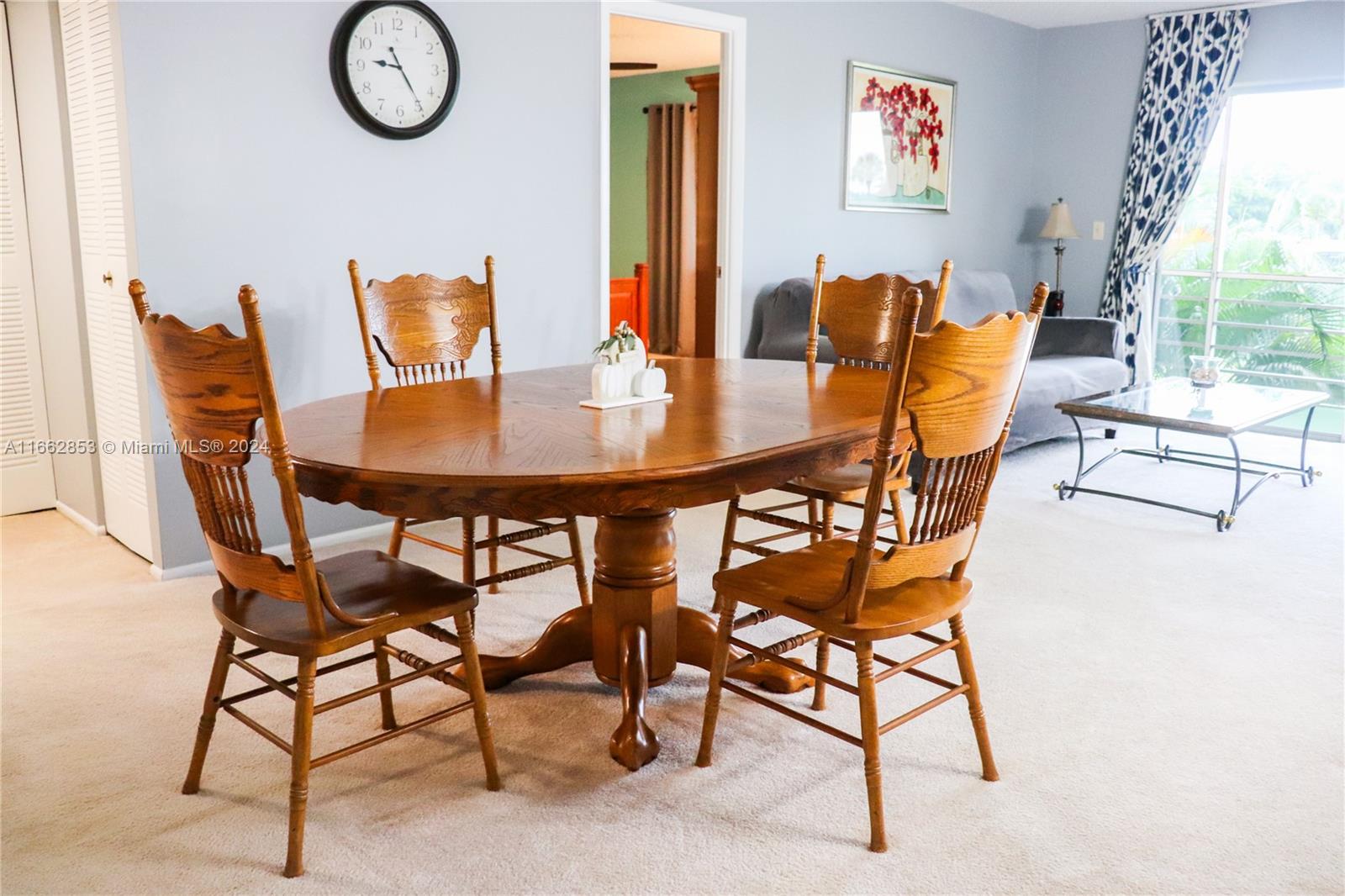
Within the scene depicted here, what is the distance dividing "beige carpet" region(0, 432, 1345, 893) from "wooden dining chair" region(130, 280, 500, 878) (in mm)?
163

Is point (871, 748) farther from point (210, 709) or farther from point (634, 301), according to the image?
point (634, 301)

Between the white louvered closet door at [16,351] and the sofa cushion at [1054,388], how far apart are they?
13.2 feet

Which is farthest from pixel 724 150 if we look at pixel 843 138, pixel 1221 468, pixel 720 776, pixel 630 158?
pixel 630 158

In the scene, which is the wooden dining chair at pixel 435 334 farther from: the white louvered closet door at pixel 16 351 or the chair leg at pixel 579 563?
the white louvered closet door at pixel 16 351

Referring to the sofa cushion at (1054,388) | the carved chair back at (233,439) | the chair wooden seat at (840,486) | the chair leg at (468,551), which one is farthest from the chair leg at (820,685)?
the sofa cushion at (1054,388)

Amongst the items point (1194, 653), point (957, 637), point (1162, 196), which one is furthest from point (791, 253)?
point (957, 637)

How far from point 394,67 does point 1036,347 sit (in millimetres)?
3958

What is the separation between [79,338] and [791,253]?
10.4ft

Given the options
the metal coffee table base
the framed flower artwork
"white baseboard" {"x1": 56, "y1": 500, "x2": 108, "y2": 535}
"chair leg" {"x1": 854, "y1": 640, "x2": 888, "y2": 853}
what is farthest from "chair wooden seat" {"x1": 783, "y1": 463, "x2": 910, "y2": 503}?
the framed flower artwork

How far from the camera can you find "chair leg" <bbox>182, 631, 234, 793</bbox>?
1991 mm

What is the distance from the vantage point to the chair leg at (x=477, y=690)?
199 centimetres

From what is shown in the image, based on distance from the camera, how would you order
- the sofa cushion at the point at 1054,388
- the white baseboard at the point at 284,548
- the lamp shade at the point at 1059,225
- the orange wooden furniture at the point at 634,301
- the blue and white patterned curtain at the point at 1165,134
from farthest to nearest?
the orange wooden furniture at the point at 634,301 → the lamp shade at the point at 1059,225 → the blue and white patterned curtain at the point at 1165,134 → the sofa cushion at the point at 1054,388 → the white baseboard at the point at 284,548

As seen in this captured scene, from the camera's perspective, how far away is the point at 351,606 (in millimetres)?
1926

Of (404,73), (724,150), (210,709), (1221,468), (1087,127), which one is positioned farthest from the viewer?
(1087,127)
